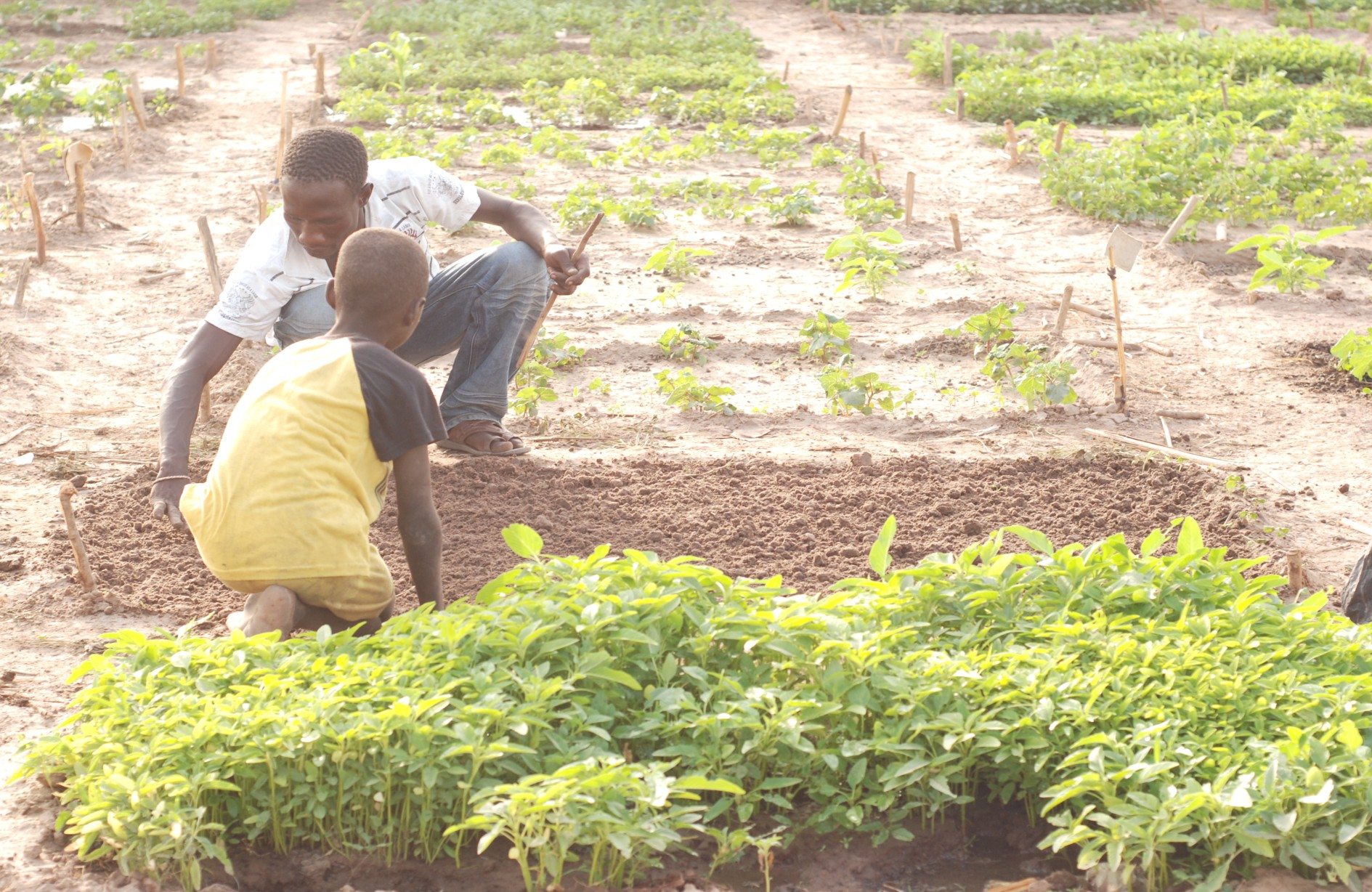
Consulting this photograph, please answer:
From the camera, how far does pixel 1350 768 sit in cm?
257

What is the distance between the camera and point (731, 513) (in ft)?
14.4

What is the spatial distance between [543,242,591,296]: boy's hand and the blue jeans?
117 millimetres

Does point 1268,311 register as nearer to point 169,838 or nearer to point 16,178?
point 169,838

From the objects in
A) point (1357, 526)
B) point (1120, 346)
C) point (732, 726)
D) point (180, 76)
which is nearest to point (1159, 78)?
point (1120, 346)

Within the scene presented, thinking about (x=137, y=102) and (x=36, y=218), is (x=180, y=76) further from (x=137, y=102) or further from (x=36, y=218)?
(x=36, y=218)

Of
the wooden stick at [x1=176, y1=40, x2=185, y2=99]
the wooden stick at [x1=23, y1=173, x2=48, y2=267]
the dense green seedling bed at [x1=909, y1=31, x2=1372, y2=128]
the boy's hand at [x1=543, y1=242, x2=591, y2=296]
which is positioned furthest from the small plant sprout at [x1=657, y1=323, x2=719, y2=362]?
the wooden stick at [x1=176, y1=40, x2=185, y2=99]

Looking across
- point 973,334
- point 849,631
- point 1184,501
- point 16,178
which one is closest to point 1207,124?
point 973,334

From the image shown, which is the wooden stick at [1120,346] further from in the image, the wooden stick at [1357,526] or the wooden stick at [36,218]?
the wooden stick at [36,218]

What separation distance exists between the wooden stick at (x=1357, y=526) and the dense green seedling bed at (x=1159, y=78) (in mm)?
5936

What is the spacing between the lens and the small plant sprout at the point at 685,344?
5750 millimetres

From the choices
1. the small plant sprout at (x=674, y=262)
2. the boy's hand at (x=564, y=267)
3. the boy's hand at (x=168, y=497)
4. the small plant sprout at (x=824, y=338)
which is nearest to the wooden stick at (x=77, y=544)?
the boy's hand at (x=168, y=497)

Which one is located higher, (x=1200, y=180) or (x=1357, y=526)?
(x=1200, y=180)

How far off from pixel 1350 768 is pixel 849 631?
3.34 feet

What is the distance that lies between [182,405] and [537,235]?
152 centimetres
